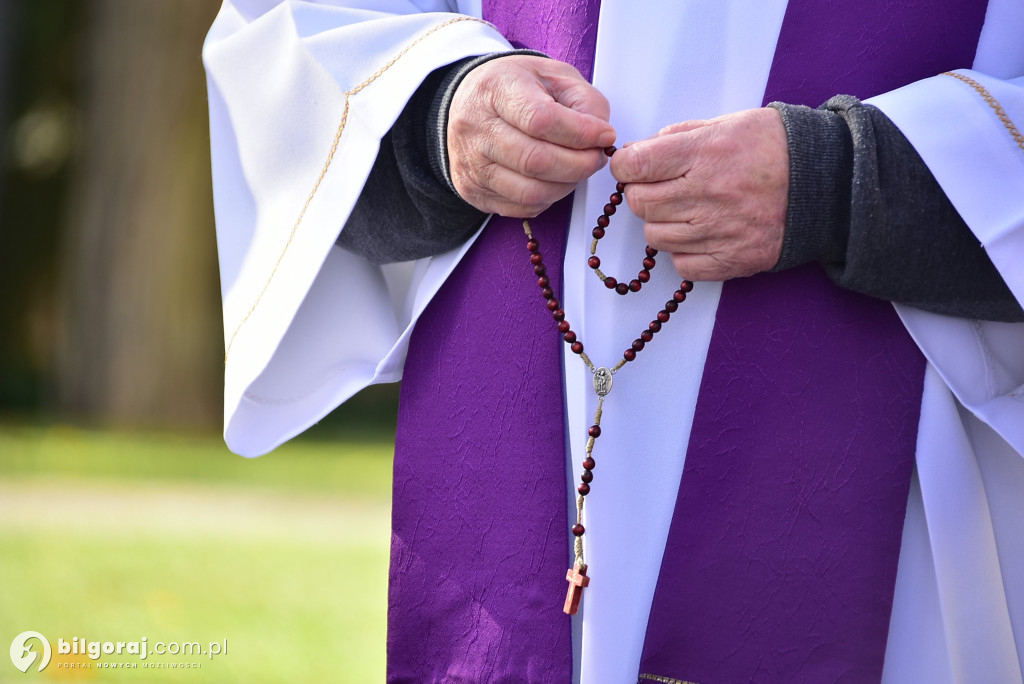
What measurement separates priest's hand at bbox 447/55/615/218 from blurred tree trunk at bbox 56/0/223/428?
396 inches

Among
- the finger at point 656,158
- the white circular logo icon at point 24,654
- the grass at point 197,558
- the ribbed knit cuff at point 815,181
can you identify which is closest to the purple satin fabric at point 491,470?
the finger at point 656,158

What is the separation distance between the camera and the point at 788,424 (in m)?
1.43

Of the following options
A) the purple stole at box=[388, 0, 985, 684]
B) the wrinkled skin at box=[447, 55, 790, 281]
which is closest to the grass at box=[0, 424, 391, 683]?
the purple stole at box=[388, 0, 985, 684]

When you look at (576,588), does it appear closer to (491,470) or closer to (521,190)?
(491,470)

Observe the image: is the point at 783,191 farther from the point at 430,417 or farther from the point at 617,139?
the point at 430,417

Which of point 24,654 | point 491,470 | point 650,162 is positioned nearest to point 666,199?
point 650,162

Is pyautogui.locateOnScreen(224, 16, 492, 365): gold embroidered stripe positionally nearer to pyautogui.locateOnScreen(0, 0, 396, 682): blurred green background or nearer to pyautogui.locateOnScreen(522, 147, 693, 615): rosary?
pyautogui.locateOnScreen(522, 147, 693, 615): rosary

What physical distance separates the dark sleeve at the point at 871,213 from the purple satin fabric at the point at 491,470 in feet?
1.22

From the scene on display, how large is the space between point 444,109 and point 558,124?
25 centimetres

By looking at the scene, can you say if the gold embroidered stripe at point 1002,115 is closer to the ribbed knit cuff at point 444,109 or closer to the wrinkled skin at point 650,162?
the wrinkled skin at point 650,162

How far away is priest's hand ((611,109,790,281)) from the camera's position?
52.5 inches

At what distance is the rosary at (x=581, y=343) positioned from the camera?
4.68 ft

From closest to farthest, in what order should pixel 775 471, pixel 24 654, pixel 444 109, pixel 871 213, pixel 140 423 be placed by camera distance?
pixel 871 213
pixel 775 471
pixel 444 109
pixel 24 654
pixel 140 423

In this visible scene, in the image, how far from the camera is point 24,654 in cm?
361
